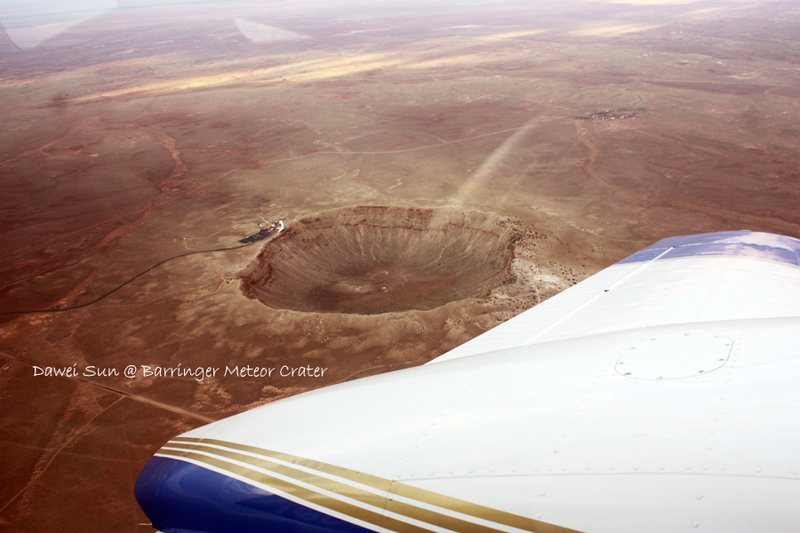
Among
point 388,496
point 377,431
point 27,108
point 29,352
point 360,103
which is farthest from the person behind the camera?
point 27,108

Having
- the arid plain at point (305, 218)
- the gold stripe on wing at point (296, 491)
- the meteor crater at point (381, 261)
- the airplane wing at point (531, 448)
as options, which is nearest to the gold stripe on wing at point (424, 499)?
the airplane wing at point (531, 448)

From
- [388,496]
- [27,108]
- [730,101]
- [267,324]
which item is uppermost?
[27,108]

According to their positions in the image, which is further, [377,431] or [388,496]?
[377,431]

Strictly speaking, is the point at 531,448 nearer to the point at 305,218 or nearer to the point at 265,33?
the point at 305,218

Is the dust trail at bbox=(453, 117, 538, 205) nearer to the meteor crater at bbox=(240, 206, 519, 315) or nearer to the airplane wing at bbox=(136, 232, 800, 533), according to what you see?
the meteor crater at bbox=(240, 206, 519, 315)

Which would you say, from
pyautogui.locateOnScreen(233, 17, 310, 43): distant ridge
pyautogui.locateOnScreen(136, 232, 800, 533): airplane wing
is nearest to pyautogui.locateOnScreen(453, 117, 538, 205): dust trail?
pyautogui.locateOnScreen(136, 232, 800, 533): airplane wing

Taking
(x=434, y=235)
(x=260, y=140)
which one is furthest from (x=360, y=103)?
(x=434, y=235)

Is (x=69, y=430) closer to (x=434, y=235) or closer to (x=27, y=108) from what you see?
(x=434, y=235)
